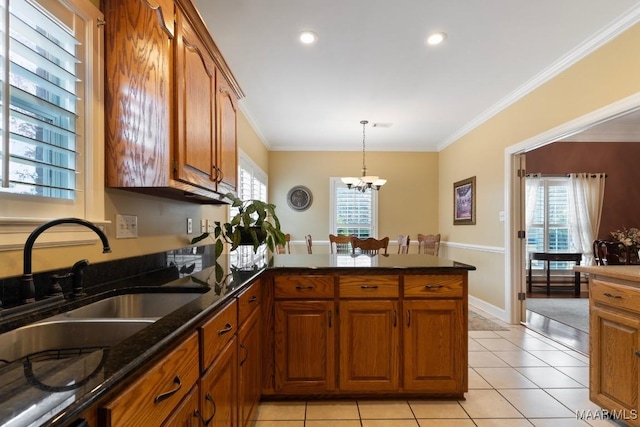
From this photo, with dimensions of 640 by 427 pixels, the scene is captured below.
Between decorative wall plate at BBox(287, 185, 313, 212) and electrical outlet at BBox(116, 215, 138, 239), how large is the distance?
14.5 feet

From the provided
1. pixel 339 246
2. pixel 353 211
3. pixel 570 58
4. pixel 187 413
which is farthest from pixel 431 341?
pixel 353 211

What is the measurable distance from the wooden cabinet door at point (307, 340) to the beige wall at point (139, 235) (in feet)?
2.66

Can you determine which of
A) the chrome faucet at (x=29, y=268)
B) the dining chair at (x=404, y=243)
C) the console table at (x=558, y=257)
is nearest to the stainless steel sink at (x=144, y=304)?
the chrome faucet at (x=29, y=268)

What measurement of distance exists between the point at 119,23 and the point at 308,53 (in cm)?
164

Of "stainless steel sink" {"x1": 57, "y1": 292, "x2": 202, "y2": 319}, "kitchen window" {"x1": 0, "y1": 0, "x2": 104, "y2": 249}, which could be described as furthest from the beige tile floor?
"kitchen window" {"x1": 0, "y1": 0, "x2": 104, "y2": 249}

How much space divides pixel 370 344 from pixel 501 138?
3.18 metres

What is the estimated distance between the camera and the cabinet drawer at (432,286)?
2.03 meters

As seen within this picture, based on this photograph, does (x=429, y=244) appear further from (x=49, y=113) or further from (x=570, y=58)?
(x=49, y=113)

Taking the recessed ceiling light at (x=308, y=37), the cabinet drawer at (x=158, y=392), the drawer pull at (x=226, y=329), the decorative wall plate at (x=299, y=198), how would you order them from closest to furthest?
the cabinet drawer at (x=158, y=392)
the drawer pull at (x=226, y=329)
the recessed ceiling light at (x=308, y=37)
the decorative wall plate at (x=299, y=198)

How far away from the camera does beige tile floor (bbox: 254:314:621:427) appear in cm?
192

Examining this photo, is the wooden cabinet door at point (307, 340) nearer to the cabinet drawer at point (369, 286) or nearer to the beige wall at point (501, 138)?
the cabinet drawer at point (369, 286)

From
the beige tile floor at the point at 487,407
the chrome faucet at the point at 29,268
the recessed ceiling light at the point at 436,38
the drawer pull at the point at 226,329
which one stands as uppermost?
the recessed ceiling light at the point at 436,38

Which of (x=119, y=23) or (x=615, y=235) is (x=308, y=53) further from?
(x=615, y=235)

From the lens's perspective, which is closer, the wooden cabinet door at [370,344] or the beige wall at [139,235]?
the beige wall at [139,235]
